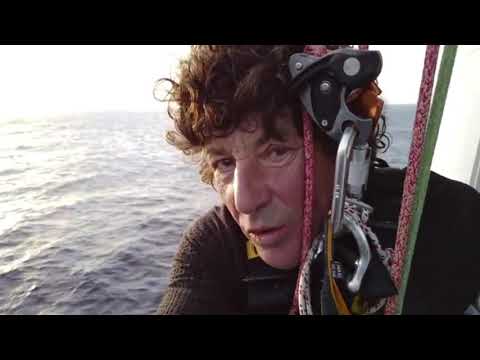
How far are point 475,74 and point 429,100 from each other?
2.81ft

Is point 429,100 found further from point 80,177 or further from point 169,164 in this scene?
point 169,164

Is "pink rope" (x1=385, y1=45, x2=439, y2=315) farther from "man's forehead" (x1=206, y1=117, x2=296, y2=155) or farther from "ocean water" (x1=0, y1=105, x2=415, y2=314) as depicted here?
"ocean water" (x1=0, y1=105, x2=415, y2=314)

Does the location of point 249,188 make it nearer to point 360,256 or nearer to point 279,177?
point 279,177

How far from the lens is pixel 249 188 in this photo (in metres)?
1.12

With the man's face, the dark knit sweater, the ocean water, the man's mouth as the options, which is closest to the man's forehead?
the man's face

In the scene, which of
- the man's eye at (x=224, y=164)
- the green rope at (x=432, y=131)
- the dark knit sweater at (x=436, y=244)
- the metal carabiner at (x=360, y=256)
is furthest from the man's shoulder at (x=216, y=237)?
the green rope at (x=432, y=131)

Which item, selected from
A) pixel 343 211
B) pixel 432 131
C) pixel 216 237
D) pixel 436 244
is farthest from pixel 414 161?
pixel 216 237

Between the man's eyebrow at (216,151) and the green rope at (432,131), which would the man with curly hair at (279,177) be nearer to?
the man's eyebrow at (216,151)

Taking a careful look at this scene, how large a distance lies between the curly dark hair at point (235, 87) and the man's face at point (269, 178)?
0.03 metres

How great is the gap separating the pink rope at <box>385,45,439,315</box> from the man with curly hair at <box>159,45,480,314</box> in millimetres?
347

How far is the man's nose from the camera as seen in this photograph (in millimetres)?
1116

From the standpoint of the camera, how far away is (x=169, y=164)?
1040 cm

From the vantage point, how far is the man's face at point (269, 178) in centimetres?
112

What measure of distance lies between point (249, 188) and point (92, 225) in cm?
548
